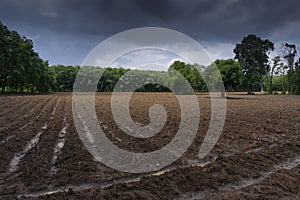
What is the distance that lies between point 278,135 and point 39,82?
57.2 meters

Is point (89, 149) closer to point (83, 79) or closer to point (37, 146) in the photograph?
point (37, 146)

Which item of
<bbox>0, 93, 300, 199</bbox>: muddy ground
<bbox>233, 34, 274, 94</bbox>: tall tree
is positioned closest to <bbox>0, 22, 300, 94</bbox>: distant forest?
<bbox>233, 34, 274, 94</bbox>: tall tree

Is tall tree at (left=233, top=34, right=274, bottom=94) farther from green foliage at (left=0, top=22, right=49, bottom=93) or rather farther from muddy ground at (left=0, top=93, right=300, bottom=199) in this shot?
muddy ground at (left=0, top=93, right=300, bottom=199)

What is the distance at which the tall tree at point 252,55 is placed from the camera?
171 feet

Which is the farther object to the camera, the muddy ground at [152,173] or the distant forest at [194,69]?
the distant forest at [194,69]

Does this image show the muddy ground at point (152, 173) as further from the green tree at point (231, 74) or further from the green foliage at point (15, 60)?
the green foliage at point (15, 60)

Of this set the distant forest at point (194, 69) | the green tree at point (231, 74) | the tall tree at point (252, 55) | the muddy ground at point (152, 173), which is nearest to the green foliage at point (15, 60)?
the distant forest at point (194, 69)

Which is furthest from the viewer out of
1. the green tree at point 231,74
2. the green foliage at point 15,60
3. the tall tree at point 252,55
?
the tall tree at point 252,55

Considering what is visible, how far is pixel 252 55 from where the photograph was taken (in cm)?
5259

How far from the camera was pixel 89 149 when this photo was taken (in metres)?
6.70

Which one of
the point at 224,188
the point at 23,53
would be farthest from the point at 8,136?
the point at 23,53

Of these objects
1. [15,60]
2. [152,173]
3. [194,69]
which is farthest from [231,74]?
[15,60]

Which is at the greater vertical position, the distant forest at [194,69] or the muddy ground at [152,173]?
the distant forest at [194,69]

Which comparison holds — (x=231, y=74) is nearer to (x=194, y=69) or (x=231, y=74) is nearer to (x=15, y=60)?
(x=194, y=69)
